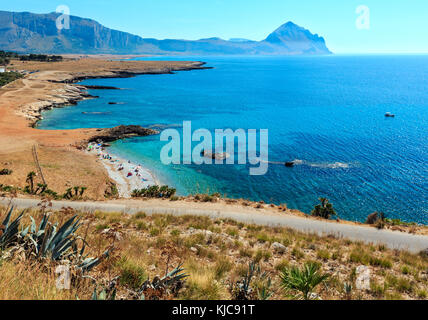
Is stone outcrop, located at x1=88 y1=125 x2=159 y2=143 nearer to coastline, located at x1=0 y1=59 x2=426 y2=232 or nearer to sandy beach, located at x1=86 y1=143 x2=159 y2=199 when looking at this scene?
coastline, located at x1=0 y1=59 x2=426 y2=232

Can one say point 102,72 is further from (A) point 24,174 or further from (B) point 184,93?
(A) point 24,174

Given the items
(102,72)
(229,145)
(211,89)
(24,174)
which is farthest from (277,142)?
(102,72)

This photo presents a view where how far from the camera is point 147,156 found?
36000 millimetres

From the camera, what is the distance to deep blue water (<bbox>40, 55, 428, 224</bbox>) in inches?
1041

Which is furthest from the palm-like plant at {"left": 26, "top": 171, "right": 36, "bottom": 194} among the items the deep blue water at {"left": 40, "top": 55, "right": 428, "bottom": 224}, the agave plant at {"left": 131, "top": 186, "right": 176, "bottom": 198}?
the deep blue water at {"left": 40, "top": 55, "right": 428, "bottom": 224}

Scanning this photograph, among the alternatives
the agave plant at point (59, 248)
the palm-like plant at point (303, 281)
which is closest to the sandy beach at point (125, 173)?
the agave plant at point (59, 248)

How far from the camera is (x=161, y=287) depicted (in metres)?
5.54

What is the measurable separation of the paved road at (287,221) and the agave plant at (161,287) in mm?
9856

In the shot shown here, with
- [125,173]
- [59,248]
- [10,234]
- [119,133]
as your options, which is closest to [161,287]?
[59,248]

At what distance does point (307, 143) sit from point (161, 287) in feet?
129

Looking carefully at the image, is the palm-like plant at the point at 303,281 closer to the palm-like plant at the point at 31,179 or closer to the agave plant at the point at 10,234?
the agave plant at the point at 10,234

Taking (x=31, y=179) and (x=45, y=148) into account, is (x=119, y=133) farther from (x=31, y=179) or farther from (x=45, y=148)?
(x=31, y=179)

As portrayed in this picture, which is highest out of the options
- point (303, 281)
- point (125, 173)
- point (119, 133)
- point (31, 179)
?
point (303, 281)

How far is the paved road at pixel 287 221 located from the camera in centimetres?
1414
